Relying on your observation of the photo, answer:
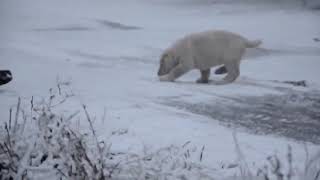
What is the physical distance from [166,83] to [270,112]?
267cm

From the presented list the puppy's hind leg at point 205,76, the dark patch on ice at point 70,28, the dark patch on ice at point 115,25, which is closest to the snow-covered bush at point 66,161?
the puppy's hind leg at point 205,76

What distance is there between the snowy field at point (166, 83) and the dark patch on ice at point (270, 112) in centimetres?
1

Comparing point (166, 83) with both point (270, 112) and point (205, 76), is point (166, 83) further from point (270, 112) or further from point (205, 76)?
point (270, 112)

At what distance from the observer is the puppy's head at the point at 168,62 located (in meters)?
11.3

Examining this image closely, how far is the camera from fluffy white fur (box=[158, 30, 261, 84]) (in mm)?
10992

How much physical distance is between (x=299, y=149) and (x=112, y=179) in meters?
2.31

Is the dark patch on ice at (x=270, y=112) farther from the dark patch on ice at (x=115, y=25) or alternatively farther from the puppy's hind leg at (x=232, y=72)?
the dark patch on ice at (x=115, y=25)

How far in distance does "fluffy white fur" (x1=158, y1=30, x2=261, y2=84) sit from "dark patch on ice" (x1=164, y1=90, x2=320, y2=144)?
1482mm

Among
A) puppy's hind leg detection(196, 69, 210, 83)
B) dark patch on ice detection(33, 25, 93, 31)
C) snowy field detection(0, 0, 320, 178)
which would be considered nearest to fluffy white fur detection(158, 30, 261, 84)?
puppy's hind leg detection(196, 69, 210, 83)

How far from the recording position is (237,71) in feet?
36.7

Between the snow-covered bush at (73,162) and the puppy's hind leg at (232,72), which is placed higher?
the snow-covered bush at (73,162)

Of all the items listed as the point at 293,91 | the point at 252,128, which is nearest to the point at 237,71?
the point at 293,91

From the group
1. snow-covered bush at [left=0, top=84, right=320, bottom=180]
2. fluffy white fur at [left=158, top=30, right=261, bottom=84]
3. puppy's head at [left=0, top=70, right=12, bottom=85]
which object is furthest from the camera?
fluffy white fur at [left=158, top=30, right=261, bottom=84]

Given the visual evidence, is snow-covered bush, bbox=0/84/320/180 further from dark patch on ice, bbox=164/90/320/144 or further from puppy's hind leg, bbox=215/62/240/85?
puppy's hind leg, bbox=215/62/240/85
